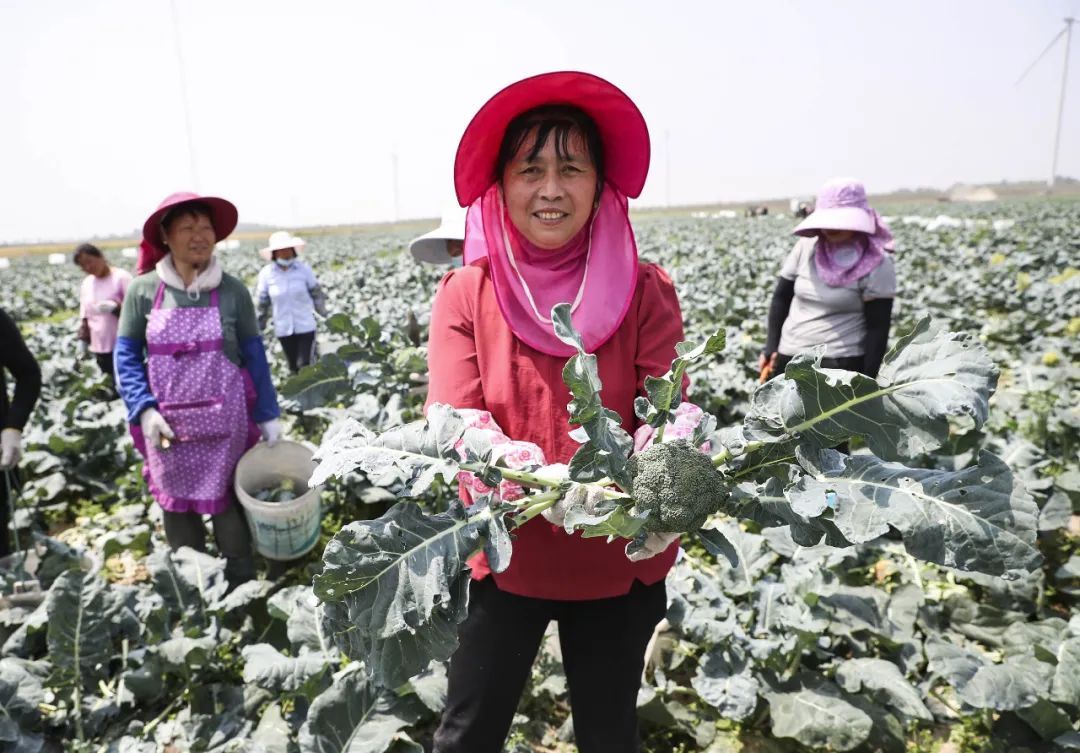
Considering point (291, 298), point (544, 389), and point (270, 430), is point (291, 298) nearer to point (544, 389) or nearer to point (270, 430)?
point (270, 430)

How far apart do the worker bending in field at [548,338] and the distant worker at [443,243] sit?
192 centimetres

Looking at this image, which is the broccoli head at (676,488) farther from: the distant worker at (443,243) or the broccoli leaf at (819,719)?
the distant worker at (443,243)

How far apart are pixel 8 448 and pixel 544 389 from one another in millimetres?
2885

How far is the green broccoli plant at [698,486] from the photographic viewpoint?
1.01 metres

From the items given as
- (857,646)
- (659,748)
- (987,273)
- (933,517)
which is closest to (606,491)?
(933,517)

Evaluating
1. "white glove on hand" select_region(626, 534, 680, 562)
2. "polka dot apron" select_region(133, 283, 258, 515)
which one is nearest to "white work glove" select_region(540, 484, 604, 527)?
"white glove on hand" select_region(626, 534, 680, 562)

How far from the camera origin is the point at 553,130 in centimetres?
151

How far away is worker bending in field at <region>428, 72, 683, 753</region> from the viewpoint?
150 cm

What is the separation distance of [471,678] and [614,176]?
4.21 feet

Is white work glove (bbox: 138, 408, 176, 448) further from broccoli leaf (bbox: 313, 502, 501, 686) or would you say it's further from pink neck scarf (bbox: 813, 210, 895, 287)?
pink neck scarf (bbox: 813, 210, 895, 287)

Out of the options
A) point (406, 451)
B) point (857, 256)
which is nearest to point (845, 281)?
point (857, 256)

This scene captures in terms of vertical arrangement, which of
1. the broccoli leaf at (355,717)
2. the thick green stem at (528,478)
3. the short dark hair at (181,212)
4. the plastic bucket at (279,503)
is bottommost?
the broccoli leaf at (355,717)

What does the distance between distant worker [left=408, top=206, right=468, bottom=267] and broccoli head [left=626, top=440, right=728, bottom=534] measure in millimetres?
2511

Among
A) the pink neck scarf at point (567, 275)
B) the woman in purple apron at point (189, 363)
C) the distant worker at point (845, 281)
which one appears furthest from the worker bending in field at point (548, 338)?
the distant worker at point (845, 281)
